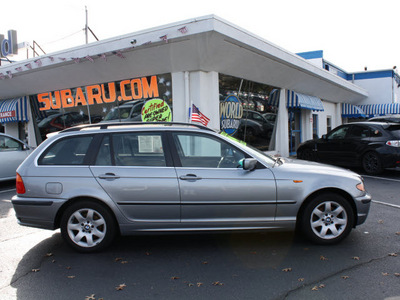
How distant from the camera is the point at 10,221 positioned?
5.84 meters

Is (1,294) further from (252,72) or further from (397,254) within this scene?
(252,72)

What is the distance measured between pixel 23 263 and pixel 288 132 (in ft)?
46.4

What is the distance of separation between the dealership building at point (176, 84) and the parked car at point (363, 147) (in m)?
3.07

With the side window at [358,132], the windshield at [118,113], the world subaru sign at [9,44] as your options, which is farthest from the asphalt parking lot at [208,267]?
the world subaru sign at [9,44]

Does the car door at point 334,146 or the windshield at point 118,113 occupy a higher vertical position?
the windshield at point 118,113

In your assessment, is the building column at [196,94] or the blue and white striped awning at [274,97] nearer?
the building column at [196,94]

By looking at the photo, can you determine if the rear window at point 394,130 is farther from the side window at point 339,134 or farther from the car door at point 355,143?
the side window at point 339,134

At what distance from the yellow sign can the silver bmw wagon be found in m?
6.99

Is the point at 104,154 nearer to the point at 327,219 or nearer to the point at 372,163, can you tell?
the point at 327,219

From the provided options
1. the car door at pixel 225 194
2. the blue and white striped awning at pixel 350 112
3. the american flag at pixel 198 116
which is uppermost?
the blue and white striped awning at pixel 350 112

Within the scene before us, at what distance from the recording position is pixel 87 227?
419cm

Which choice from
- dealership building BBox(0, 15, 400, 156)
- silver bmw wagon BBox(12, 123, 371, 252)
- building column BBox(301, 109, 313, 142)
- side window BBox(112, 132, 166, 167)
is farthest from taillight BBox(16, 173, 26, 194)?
building column BBox(301, 109, 313, 142)

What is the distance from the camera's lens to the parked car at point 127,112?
476 inches

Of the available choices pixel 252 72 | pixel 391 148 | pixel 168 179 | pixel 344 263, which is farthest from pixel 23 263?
pixel 252 72
